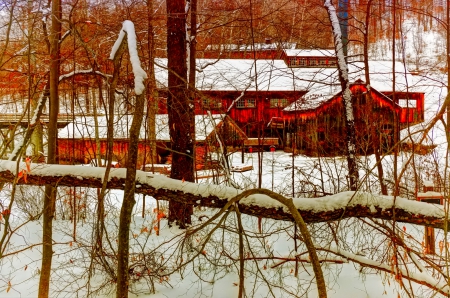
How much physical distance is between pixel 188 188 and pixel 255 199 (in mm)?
993

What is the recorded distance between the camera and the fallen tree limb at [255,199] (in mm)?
5305

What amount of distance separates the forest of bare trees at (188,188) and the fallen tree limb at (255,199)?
17mm

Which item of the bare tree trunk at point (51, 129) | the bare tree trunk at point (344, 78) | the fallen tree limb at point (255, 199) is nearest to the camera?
the fallen tree limb at point (255, 199)

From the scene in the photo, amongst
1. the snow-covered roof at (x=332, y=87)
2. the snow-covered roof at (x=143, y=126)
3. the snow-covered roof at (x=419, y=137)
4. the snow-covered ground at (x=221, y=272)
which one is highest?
the snow-covered roof at (x=332, y=87)

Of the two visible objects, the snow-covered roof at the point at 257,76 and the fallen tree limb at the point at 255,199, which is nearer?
the fallen tree limb at the point at 255,199

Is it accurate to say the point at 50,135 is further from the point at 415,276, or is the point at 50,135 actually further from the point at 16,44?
the point at 415,276

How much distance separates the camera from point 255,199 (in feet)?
17.8

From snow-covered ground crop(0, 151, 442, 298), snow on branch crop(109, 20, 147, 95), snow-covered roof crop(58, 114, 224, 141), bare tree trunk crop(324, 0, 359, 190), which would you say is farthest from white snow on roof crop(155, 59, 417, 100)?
snow-covered ground crop(0, 151, 442, 298)

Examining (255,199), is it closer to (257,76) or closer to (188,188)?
(188,188)

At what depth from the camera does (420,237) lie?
27.4 feet

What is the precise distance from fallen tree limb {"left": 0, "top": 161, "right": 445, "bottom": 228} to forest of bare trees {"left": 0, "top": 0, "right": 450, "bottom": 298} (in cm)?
2

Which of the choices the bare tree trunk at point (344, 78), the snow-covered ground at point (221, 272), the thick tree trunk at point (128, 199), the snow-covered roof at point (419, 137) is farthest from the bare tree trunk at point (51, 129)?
the bare tree trunk at point (344, 78)

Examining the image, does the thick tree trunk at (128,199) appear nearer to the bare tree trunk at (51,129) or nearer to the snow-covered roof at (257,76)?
the snow-covered roof at (257,76)

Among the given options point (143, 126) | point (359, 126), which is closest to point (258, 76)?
point (359, 126)
